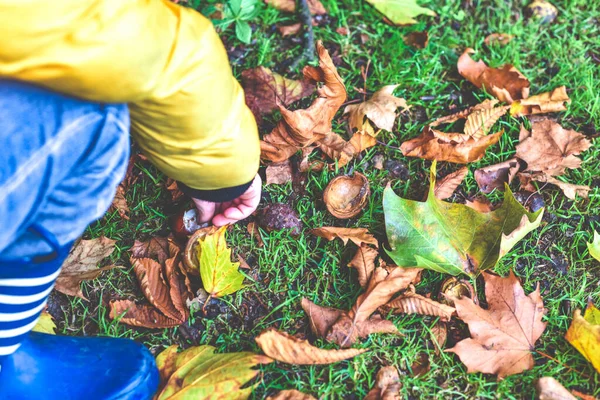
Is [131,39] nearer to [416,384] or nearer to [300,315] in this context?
[300,315]

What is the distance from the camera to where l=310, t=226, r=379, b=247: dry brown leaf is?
6.05 feet

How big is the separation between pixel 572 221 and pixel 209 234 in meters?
1.17

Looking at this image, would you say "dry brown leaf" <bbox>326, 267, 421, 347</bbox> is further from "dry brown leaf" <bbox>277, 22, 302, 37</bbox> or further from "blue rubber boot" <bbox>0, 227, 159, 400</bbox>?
"dry brown leaf" <bbox>277, 22, 302, 37</bbox>

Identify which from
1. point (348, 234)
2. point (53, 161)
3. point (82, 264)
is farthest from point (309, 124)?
A: point (53, 161)

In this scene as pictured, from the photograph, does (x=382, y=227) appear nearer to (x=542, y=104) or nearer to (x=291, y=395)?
(x=291, y=395)

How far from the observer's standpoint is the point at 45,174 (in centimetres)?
124

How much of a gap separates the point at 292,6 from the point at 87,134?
1.34 meters

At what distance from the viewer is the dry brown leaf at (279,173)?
202 centimetres

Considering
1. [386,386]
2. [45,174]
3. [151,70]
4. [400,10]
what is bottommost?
[386,386]

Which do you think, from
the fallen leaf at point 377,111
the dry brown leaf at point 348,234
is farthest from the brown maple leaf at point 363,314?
the fallen leaf at point 377,111

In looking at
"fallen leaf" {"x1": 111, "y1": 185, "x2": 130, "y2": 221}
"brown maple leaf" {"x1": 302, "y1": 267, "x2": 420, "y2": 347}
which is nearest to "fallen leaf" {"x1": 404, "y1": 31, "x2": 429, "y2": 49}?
"brown maple leaf" {"x1": 302, "y1": 267, "x2": 420, "y2": 347}

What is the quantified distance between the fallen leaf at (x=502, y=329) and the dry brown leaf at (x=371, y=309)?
0.17 meters

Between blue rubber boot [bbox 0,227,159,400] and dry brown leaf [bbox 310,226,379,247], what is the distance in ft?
2.06

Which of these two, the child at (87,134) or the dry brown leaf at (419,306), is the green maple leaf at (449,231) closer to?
the dry brown leaf at (419,306)
